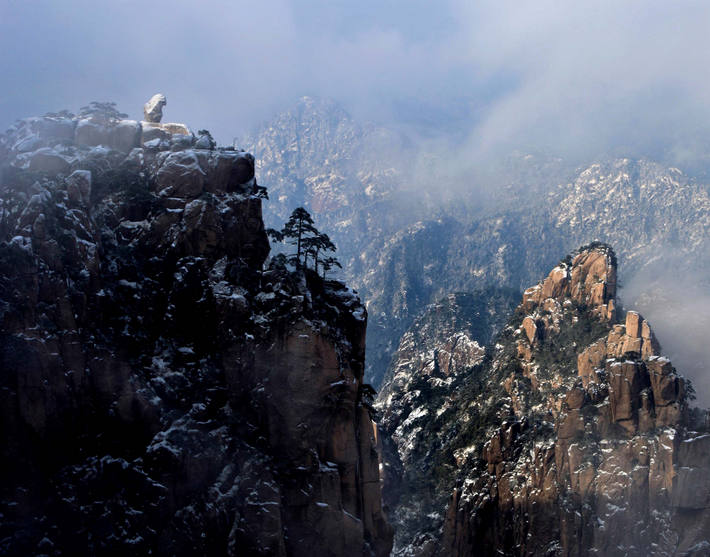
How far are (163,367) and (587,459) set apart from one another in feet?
289

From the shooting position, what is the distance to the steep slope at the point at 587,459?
133 metres

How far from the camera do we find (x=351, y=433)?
281 ft

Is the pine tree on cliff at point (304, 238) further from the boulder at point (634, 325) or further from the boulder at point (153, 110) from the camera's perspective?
the boulder at point (634, 325)

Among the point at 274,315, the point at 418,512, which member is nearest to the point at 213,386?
the point at 274,315

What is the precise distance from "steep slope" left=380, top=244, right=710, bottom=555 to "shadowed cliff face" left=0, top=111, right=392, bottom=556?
6014 cm

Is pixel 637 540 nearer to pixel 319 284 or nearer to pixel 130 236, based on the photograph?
pixel 319 284

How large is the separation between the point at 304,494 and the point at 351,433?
8483mm

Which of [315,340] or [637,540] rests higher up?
[315,340]

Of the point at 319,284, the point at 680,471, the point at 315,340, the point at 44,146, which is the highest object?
the point at 44,146

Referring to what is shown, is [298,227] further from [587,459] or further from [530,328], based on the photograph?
Result: [530,328]

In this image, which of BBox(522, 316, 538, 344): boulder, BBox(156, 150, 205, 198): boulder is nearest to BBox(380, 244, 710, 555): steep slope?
BBox(522, 316, 538, 344): boulder

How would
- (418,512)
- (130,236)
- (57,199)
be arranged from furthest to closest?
1. (418,512)
2. (130,236)
3. (57,199)

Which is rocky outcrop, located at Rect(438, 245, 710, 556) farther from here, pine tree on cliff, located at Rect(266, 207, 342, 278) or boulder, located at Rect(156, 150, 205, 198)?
boulder, located at Rect(156, 150, 205, 198)

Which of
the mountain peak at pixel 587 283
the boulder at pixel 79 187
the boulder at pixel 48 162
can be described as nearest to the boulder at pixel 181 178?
the boulder at pixel 79 187
